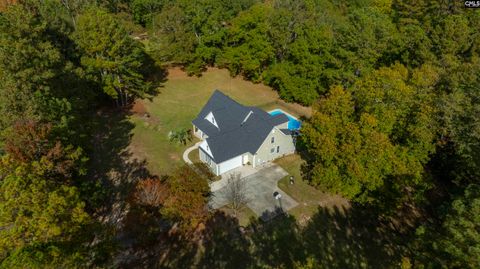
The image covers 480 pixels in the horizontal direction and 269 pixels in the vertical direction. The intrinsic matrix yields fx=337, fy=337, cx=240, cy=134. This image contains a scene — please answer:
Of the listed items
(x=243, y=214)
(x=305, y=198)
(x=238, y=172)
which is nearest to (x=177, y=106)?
(x=238, y=172)

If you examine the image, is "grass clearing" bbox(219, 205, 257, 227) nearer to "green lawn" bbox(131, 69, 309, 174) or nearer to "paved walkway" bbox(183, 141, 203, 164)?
"paved walkway" bbox(183, 141, 203, 164)

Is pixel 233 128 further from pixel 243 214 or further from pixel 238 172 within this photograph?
pixel 243 214

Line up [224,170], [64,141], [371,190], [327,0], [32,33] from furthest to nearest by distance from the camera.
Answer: [327,0] < [224,170] < [32,33] < [371,190] < [64,141]

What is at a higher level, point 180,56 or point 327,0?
point 327,0

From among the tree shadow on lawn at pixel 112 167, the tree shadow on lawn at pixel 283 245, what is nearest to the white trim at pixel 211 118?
the tree shadow on lawn at pixel 112 167

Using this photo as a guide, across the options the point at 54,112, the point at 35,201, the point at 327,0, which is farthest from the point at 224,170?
the point at 327,0

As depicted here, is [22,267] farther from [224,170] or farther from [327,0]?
[327,0]

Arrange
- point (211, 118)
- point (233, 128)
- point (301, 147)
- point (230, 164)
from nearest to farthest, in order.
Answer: point (230, 164) < point (233, 128) < point (211, 118) < point (301, 147)
